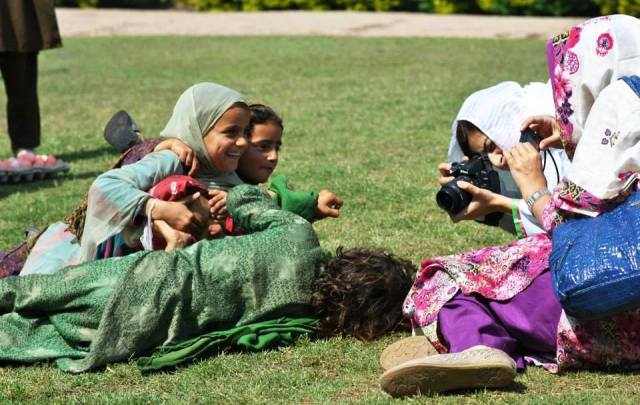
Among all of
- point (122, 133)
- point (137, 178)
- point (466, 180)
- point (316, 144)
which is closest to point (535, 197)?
point (466, 180)

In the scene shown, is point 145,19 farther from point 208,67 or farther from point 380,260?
point 380,260

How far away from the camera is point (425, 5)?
73.9 feet

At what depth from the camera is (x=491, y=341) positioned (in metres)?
3.75

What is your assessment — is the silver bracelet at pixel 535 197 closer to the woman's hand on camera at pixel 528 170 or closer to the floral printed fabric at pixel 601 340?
the woman's hand on camera at pixel 528 170

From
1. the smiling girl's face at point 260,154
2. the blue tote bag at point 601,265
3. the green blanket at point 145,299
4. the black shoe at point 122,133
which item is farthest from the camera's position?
the black shoe at point 122,133

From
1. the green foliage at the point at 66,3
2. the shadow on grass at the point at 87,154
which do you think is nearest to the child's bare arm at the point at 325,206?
the shadow on grass at the point at 87,154

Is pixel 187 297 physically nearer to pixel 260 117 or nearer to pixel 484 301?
pixel 484 301

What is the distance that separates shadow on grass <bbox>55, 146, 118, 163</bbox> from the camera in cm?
859

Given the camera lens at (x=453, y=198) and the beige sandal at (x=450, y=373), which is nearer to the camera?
the beige sandal at (x=450, y=373)

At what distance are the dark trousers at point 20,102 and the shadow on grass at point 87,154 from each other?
323 mm

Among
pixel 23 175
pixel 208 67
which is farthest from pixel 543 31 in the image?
pixel 23 175

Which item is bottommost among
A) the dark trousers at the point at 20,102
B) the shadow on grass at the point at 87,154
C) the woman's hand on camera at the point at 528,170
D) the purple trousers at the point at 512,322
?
the shadow on grass at the point at 87,154

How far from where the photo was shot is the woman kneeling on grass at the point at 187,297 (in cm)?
389

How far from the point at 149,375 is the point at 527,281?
136 cm
